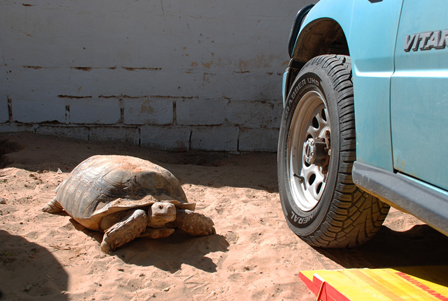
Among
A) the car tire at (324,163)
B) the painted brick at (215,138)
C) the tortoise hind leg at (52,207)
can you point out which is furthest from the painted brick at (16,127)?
the car tire at (324,163)

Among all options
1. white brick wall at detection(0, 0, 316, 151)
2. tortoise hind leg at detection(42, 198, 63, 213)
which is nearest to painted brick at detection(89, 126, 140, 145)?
white brick wall at detection(0, 0, 316, 151)

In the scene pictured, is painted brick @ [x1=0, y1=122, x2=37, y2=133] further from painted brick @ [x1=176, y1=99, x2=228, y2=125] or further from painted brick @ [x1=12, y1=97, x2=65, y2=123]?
painted brick @ [x1=176, y1=99, x2=228, y2=125]

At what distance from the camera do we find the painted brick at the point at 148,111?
5961 millimetres

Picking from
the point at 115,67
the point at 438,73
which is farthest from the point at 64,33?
the point at 438,73

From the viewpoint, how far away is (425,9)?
187 cm

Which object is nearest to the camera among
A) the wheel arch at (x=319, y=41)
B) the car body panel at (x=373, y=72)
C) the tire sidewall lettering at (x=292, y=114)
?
the car body panel at (x=373, y=72)

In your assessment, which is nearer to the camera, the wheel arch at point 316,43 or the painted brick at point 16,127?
the wheel arch at point 316,43

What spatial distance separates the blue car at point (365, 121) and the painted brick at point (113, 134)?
3134mm

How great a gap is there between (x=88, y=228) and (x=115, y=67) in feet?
10.6

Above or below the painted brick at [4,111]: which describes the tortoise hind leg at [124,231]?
below

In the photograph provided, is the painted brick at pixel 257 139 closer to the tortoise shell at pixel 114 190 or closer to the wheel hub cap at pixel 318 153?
the tortoise shell at pixel 114 190

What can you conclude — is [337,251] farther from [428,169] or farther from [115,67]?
[115,67]

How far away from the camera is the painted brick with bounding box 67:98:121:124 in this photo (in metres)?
5.89

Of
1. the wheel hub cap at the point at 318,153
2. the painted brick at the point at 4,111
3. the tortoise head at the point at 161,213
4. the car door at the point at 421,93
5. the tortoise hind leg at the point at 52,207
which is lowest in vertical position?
the tortoise hind leg at the point at 52,207
